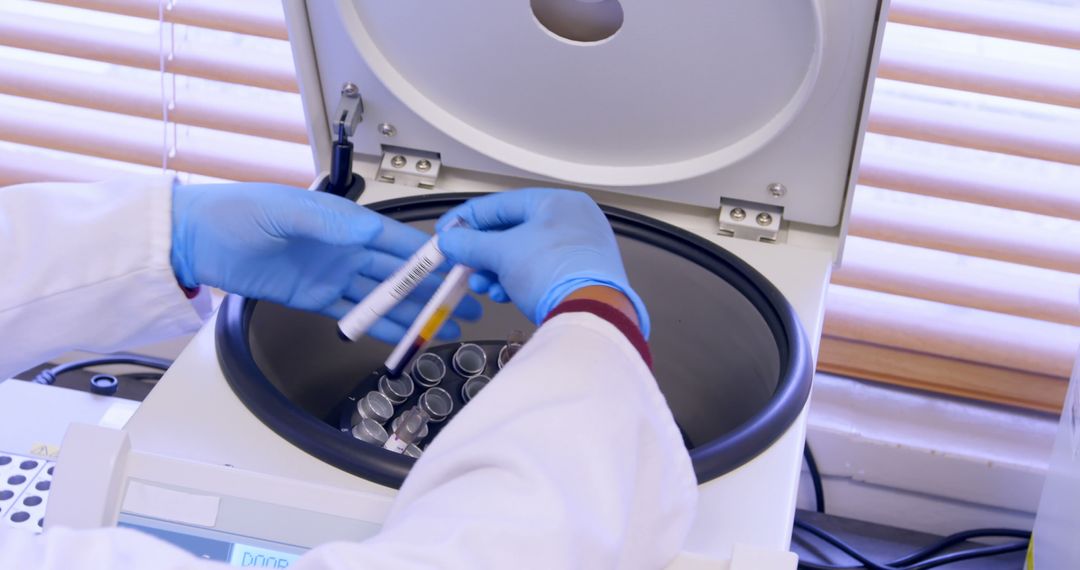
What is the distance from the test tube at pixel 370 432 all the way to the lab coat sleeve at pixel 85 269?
235 millimetres

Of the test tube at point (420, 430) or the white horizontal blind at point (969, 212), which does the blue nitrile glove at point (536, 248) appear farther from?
the white horizontal blind at point (969, 212)

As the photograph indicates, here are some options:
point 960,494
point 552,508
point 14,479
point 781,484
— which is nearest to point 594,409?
point 552,508

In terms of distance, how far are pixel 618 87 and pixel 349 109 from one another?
323mm

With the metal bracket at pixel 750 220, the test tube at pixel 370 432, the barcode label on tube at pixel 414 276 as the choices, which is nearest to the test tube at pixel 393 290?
the barcode label on tube at pixel 414 276

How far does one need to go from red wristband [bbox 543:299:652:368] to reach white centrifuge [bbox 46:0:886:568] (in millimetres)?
120

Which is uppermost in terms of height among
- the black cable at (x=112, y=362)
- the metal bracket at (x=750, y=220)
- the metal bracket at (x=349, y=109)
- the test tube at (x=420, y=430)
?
the metal bracket at (x=349, y=109)

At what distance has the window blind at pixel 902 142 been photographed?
1.40 metres

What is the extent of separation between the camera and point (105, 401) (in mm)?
1443

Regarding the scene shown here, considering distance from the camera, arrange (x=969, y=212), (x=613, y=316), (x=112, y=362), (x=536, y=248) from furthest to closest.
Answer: (x=112, y=362), (x=969, y=212), (x=536, y=248), (x=613, y=316)

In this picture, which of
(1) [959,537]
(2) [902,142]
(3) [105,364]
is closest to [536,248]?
(2) [902,142]

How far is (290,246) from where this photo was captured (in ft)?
3.81

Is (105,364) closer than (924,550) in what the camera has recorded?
No

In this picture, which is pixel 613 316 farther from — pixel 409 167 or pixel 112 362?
pixel 112 362

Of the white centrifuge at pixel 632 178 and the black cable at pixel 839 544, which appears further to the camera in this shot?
the black cable at pixel 839 544
